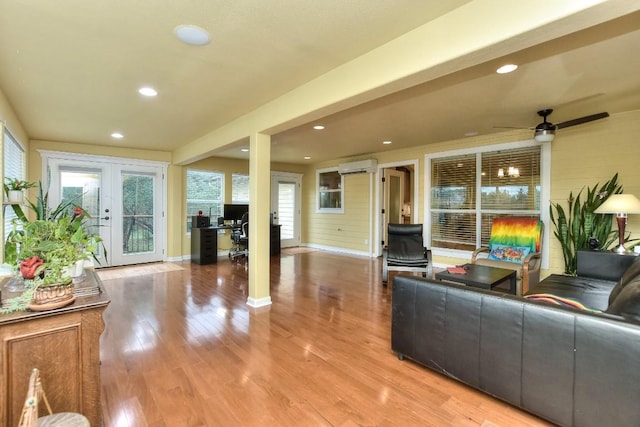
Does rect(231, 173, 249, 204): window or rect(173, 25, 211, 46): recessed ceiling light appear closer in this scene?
rect(173, 25, 211, 46): recessed ceiling light

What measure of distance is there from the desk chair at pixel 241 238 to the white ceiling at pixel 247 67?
2.32m

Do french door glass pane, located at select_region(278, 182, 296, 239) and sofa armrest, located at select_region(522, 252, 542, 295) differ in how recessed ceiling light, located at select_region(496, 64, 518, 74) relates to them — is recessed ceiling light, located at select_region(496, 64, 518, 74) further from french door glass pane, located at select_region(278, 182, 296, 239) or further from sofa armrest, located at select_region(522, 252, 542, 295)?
french door glass pane, located at select_region(278, 182, 296, 239)

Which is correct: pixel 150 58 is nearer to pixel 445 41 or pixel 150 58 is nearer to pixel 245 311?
pixel 445 41

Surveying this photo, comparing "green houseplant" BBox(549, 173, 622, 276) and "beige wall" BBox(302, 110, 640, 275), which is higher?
"beige wall" BBox(302, 110, 640, 275)

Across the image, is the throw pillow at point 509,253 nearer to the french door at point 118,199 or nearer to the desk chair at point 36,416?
the desk chair at point 36,416

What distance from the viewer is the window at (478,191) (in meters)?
4.84

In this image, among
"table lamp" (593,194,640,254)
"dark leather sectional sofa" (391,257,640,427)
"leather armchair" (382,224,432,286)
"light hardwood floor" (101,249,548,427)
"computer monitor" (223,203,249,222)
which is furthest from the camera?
"computer monitor" (223,203,249,222)

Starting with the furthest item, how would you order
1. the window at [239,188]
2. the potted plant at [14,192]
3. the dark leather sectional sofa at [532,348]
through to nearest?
the window at [239,188] → the potted plant at [14,192] → the dark leather sectional sofa at [532,348]

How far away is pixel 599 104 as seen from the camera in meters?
3.55

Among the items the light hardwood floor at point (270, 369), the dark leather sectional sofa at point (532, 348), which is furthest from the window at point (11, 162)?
the dark leather sectional sofa at point (532, 348)

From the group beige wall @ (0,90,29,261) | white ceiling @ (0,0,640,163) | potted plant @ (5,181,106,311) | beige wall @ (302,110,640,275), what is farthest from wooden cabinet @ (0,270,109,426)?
beige wall @ (302,110,640,275)

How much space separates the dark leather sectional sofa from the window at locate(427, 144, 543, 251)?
300 centimetres

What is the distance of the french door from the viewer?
5492 mm

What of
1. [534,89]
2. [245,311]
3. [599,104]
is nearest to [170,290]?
[245,311]
